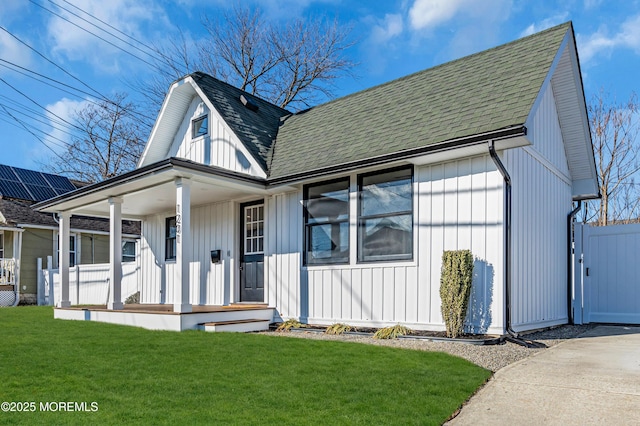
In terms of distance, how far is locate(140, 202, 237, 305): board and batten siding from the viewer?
1084 centimetres

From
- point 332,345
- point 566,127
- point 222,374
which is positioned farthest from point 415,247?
point 566,127

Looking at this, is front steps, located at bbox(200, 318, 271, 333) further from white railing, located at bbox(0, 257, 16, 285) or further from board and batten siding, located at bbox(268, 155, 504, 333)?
white railing, located at bbox(0, 257, 16, 285)

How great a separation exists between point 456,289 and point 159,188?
5.87m

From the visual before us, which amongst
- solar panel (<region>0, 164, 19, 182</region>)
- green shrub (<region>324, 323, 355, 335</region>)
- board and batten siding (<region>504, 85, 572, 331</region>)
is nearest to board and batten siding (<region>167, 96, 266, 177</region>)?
green shrub (<region>324, 323, 355, 335</region>)

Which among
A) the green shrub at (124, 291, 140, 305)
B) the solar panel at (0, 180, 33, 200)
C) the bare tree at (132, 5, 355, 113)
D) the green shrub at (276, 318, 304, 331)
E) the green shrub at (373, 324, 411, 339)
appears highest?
the bare tree at (132, 5, 355, 113)

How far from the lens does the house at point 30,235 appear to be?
17547 millimetres

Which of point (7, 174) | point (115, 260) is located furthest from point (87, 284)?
point (7, 174)

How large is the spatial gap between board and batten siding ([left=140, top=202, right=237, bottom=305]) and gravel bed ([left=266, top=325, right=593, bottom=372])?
320 cm

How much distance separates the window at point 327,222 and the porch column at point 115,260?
396 centimetres

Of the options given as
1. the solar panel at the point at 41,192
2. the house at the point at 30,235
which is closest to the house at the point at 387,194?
the house at the point at 30,235

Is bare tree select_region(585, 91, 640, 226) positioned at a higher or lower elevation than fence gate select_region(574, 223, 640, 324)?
higher

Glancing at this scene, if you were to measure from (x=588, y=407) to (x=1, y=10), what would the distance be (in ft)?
54.9

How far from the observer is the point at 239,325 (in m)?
8.55

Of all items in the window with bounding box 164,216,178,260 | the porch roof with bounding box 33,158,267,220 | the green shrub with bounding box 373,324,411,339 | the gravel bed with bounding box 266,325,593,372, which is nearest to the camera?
the gravel bed with bounding box 266,325,593,372
